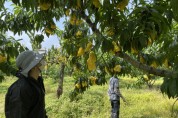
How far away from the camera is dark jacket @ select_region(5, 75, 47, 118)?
2164 mm

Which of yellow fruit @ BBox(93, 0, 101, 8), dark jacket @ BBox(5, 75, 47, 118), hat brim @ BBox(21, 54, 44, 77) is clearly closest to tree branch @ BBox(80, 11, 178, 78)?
yellow fruit @ BBox(93, 0, 101, 8)

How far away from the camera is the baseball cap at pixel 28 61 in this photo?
2.29m

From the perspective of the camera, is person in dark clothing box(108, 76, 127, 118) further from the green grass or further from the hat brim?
the hat brim

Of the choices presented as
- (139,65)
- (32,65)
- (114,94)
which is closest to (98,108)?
(114,94)

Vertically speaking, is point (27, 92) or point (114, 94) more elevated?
point (27, 92)

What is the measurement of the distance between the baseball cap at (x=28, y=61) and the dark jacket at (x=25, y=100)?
0.05 meters

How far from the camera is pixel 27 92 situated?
2191mm

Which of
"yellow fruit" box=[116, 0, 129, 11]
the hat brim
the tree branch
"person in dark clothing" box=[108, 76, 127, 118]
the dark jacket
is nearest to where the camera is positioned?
the tree branch

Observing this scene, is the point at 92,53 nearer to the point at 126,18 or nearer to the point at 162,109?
the point at 126,18

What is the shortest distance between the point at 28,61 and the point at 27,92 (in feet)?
0.75

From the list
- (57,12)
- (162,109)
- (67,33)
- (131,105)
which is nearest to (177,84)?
(57,12)

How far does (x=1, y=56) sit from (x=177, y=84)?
1711 millimetres

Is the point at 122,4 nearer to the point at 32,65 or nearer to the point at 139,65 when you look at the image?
the point at 139,65

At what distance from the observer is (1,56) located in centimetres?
270
